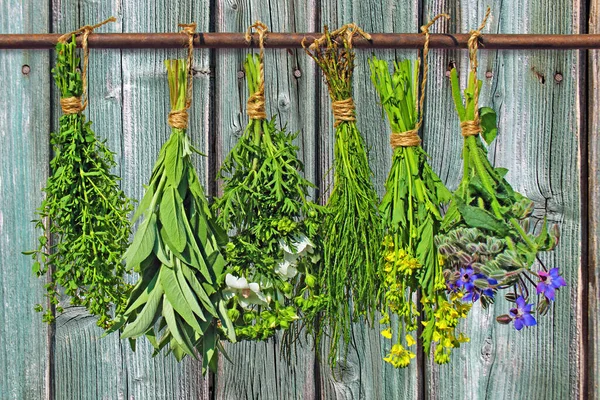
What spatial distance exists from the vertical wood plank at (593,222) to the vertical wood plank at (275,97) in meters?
0.65

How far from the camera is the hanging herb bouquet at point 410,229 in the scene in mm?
1466

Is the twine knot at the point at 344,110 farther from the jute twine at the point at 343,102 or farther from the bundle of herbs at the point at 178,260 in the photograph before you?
the bundle of herbs at the point at 178,260

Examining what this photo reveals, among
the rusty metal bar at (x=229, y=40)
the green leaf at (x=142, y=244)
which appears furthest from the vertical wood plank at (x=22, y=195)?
the green leaf at (x=142, y=244)

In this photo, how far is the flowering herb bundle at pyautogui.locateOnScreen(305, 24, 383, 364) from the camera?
1.47 metres

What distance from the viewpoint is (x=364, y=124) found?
187cm

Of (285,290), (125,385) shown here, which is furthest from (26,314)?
(285,290)

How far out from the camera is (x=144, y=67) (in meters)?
1.85

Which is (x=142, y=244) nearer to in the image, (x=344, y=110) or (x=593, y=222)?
(x=344, y=110)

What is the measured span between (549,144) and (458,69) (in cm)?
28

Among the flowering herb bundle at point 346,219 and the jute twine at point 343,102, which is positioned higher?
the jute twine at point 343,102

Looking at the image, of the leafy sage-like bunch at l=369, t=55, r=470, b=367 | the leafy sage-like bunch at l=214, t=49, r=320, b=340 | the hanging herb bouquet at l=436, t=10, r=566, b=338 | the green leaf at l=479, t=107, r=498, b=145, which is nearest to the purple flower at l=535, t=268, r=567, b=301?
the hanging herb bouquet at l=436, t=10, r=566, b=338

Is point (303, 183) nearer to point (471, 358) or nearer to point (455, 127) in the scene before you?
point (455, 127)

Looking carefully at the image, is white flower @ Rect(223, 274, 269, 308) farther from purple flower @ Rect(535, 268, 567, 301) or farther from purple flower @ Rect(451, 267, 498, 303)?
purple flower @ Rect(535, 268, 567, 301)

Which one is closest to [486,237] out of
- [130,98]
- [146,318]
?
[146,318]
